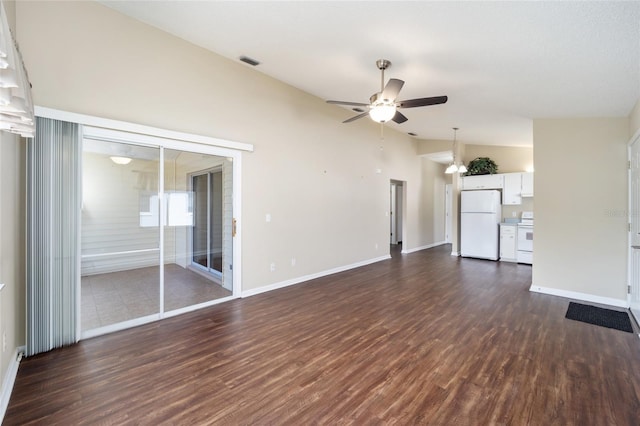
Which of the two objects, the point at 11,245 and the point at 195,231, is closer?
the point at 11,245

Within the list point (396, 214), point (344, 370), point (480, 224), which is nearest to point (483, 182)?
point (480, 224)

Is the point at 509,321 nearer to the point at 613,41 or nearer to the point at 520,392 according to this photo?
the point at 520,392

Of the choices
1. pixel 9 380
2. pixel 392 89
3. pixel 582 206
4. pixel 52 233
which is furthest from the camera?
pixel 582 206

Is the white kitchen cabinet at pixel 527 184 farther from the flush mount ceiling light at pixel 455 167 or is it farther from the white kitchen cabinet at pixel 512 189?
the flush mount ceiling light at pixel 455 167

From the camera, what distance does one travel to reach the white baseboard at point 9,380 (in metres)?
1.94

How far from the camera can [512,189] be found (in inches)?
282

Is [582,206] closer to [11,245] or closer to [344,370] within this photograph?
[344,370]

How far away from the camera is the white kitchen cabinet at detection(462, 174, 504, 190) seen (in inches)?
289

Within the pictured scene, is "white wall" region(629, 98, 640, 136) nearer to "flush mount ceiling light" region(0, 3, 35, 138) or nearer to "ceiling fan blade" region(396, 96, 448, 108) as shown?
"ceiling fan blade" region(396, 96, 448, 108)

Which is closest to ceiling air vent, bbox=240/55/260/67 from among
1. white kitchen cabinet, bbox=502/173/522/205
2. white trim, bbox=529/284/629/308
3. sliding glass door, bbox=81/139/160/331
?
sliding glass door, bbox=81/139/160/331

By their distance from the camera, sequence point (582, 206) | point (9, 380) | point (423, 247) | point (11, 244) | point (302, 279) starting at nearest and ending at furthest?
point (9, 380)
point (11, 244)
point (582, 206)
point (302, 279)
point (423, 247)

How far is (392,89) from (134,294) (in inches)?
155

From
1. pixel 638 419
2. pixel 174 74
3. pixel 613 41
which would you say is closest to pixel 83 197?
pixel 174 74

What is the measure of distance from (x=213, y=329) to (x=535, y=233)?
5.14 metres
